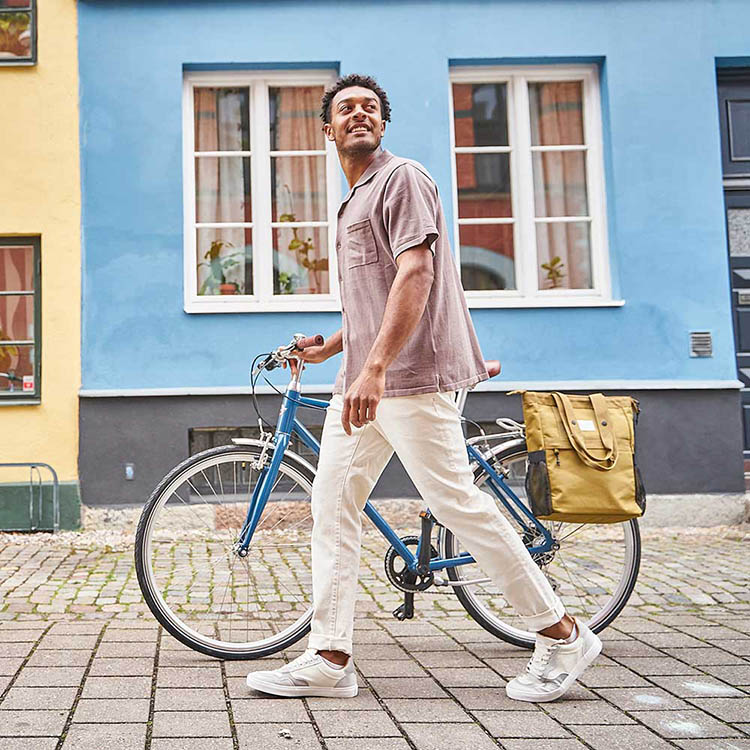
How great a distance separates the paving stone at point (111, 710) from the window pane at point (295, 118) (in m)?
6.21

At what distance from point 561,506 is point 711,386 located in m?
4.99

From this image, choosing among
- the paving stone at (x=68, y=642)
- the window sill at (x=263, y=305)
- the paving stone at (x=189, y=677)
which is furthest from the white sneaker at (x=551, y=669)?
the window sill at (x=263, y=305)

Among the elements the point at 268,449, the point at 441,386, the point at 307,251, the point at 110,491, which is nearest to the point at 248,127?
the point at 307,251

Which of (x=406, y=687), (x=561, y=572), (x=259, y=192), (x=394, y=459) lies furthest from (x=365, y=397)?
(x=259, y=192)

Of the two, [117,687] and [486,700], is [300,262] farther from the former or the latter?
[486,700]

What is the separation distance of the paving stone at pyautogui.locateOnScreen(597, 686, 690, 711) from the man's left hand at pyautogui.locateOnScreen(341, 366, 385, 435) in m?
1.25

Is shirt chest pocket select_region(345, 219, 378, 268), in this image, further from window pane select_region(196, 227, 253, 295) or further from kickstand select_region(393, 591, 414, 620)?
window pane select_region(196, 227, 253, 295)

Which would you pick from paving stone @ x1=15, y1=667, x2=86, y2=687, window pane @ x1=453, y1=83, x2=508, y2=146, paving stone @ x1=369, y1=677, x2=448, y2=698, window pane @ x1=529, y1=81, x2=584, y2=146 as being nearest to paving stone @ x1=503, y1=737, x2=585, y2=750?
paving stone @ x1=369, y1=677, x2=448, y2=698

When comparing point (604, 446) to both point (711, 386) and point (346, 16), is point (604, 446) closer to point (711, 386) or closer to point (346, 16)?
point (711, 386)

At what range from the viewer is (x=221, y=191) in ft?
28.5

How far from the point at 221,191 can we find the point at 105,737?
20.7ft

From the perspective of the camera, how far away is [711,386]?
327 inches

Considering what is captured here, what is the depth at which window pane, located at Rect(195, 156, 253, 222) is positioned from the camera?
8.66 meters

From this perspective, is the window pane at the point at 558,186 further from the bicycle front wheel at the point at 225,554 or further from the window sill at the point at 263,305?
the bicycle front wheel at the point at 225,554
